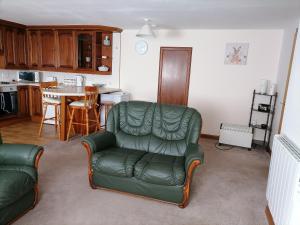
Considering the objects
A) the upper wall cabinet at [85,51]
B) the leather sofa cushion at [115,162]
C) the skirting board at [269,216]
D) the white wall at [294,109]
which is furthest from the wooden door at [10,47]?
the skirting board at [269,216]

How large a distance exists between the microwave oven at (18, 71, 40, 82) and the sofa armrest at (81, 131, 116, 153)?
3.85 m

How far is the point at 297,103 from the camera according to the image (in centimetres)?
205

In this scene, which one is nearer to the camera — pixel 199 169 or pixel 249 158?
pixel 199 169

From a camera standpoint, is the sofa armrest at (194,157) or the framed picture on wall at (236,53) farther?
the framed picture on wall at (236,53)

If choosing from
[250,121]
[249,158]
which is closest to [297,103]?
[249,158]

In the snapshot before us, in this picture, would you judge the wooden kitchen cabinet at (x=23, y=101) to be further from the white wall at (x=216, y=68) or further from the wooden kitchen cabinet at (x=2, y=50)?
the white wall at (x=216, y=68)

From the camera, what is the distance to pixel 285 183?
186cm

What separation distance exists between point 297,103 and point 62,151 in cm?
339

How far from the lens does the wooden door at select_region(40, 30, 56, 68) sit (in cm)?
554

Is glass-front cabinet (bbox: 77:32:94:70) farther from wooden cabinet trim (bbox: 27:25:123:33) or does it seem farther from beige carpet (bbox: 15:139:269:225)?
beige carpet (bbox: 15:139:269:225)

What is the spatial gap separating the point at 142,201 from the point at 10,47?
4.86 m

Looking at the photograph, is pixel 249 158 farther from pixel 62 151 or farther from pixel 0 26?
pixel 0 26

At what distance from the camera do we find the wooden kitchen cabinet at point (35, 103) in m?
5.55

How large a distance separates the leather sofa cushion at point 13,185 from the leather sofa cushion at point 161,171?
1.06 metres
